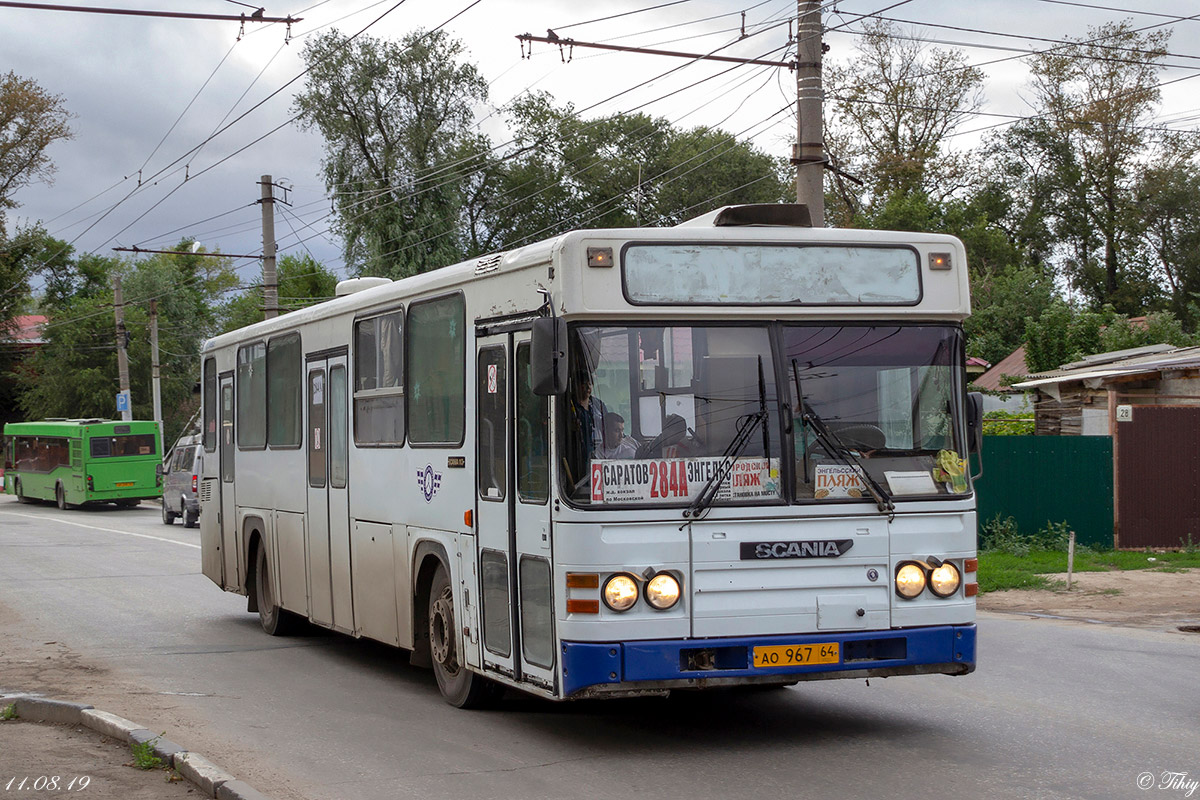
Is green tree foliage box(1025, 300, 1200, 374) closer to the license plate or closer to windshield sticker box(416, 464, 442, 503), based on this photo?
windshield sticker box(416, 464, 442, 503)

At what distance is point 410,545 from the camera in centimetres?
998

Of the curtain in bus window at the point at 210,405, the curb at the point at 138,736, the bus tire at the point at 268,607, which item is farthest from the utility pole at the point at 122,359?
the curb at the point at 138,736

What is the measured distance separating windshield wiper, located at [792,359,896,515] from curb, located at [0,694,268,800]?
345 cm

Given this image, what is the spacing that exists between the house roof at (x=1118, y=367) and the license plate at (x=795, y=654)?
650 inches

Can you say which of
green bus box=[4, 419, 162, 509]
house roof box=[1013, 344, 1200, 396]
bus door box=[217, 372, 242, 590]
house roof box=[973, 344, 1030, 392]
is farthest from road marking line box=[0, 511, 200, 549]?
house roof box=[973, 344, 1030, 392]

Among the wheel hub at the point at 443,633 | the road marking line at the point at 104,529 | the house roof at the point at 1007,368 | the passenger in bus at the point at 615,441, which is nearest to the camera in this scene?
the passenger in bus at the point at 615,441

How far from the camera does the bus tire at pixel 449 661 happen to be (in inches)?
363

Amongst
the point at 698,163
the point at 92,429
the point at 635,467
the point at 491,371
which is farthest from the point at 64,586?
the point at 698,163

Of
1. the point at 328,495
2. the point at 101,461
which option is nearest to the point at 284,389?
the point at 328,495

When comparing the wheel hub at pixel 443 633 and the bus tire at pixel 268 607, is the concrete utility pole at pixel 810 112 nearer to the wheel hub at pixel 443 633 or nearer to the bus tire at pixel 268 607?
the bus tire at pixel 268 607

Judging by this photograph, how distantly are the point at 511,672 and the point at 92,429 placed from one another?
37801 millimetres

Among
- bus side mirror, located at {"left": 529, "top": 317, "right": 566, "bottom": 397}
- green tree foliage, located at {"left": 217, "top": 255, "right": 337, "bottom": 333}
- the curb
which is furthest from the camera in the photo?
green tree foliage, located at {"left": 217, "top": 255, "right": 337, "bottom": 333}

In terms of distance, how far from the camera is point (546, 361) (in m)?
7.32

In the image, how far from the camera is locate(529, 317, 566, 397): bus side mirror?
7312 millimetres
